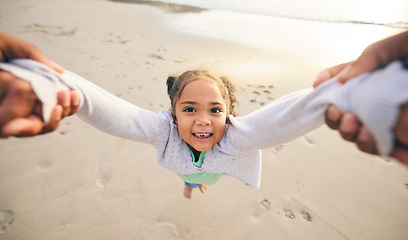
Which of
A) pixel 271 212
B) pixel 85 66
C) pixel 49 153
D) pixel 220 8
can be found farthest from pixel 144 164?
pixel 220 8

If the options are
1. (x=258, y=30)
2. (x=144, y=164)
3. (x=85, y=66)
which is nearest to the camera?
(x=144, y=164)

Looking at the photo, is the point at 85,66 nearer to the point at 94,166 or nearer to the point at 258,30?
the point at 94,166

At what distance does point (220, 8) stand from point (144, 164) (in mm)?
10969

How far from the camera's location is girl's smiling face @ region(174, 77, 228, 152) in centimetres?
117

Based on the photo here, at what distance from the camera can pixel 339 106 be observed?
656 mm

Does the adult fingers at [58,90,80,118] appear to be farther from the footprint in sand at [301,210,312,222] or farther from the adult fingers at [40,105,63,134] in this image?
the footprint in sand at [301,210,312,222]

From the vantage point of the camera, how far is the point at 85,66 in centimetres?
434

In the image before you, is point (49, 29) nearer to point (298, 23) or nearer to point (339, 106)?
point (339, 106)

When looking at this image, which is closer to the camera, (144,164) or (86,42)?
(144,164)

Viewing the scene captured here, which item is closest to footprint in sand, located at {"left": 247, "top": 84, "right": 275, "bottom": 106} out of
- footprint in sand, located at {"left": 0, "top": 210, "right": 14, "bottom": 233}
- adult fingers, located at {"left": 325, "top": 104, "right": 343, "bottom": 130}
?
adult fingers, located at {"left": 325, "top": 104, "right": 343, "bottom": 130}

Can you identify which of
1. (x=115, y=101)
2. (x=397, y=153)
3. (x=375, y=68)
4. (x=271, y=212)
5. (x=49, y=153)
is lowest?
(x=49, y=153)

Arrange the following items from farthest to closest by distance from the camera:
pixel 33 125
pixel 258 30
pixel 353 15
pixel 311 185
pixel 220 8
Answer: pixel 220 8
pixel 353 15
pixel 258 30
pixel 311 185
pixel 33 125

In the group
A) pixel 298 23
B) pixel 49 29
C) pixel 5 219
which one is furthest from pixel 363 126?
pixel 298 23

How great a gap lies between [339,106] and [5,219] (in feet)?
8.67
